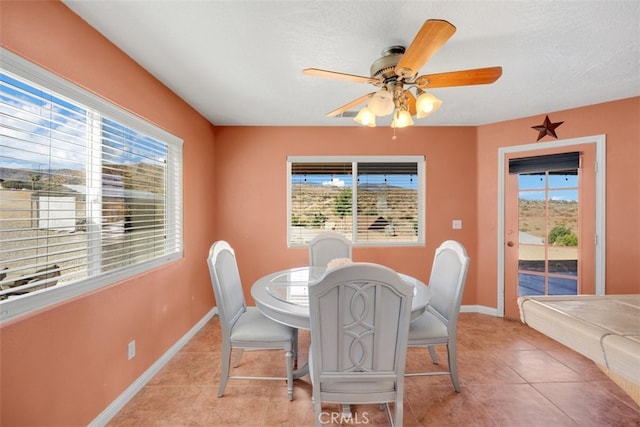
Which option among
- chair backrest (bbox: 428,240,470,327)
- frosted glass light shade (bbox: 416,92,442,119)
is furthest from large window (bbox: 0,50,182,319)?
chair backrest (bbox: 428,240,470,327)

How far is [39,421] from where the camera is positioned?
125cm

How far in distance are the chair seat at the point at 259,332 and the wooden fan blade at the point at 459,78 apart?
1838 mm

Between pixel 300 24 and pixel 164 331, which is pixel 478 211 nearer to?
pixel 300 24

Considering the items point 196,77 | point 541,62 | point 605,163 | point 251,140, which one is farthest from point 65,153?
point 605,163

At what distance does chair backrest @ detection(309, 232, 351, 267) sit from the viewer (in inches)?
109

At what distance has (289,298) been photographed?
1.72 metres

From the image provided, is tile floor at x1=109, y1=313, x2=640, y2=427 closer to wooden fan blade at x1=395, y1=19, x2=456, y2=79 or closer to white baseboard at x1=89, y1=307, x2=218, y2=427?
white baseboard at x1=89, y1=307, x2=218, y2=427

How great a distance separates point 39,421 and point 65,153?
4.42ft

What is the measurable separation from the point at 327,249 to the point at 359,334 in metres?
1.54

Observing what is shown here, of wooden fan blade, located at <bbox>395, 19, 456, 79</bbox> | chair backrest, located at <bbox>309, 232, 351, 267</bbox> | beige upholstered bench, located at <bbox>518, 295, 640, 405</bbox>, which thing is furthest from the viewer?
chair backrest, located at <bbox>309, 232, 351, 267</bbox>

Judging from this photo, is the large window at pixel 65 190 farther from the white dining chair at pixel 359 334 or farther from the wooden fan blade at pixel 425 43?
the wooden fan blade at pixel 425 43

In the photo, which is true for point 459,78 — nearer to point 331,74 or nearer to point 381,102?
point 381,102

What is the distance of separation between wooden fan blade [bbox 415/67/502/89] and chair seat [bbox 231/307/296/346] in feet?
6.03

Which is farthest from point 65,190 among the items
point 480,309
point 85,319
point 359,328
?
point 480,309
